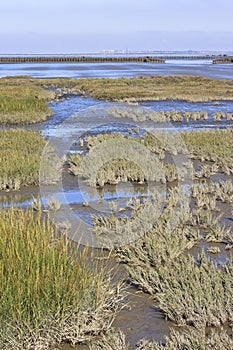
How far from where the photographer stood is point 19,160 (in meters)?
12.4

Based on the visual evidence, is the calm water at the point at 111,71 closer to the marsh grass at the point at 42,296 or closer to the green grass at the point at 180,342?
the marsh grass at the point at 42,296

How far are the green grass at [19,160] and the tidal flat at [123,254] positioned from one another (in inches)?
1.2

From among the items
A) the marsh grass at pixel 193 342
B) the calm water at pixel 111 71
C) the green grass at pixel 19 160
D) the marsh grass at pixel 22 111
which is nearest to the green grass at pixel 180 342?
the marsh grass at pixel 193 342

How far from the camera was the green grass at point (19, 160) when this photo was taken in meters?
11.3

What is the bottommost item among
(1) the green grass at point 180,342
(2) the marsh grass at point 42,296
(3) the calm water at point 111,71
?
(3) the calm water at point 111,71

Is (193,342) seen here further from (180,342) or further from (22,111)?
(22,111)

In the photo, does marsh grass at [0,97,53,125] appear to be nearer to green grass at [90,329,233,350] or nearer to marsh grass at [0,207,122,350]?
marsh grass at [0,207,122,350]

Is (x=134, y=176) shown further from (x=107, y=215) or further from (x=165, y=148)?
(x=165, y=148)

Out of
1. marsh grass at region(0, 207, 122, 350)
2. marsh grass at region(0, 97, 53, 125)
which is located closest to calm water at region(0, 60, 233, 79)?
marsh grass at region(0, 97, 53, 125)

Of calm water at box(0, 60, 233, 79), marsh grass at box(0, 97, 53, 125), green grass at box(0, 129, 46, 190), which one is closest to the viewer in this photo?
green grass at box(0, 129, 46, 190)

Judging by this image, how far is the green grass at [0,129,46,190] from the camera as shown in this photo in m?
11.3

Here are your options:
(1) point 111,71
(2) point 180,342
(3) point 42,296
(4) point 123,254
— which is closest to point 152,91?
(4) point 123,254

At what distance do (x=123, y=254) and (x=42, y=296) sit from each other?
248cm

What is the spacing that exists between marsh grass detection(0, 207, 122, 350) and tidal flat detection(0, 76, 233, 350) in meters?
0.01
